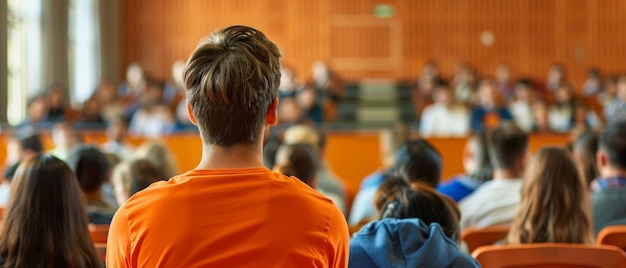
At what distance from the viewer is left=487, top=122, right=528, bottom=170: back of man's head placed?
476 cm

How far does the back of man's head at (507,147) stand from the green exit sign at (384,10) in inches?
541

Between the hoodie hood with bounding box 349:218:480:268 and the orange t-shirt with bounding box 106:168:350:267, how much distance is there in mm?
645

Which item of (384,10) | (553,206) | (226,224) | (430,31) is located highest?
(226,224)

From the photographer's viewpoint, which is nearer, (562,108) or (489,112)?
(489,112)

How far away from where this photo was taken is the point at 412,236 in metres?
2.36

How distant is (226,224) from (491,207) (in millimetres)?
2745

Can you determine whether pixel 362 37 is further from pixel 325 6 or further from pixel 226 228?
pixel 226 228

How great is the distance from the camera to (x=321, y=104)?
45.5 feet

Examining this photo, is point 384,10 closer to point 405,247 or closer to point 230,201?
point 405,247

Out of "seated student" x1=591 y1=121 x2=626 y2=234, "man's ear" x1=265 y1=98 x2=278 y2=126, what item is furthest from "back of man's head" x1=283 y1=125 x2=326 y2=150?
"man's ear" x1=265 y1=98 x2=278 y2=126

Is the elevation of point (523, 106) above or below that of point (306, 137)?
below

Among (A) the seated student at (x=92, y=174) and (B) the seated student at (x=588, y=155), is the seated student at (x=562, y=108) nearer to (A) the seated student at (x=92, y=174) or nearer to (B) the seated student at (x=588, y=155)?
(B) the seated student at (x=588, y=155)

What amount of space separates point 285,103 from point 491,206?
329 inches

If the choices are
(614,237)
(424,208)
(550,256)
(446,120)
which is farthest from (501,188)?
(446,120)
